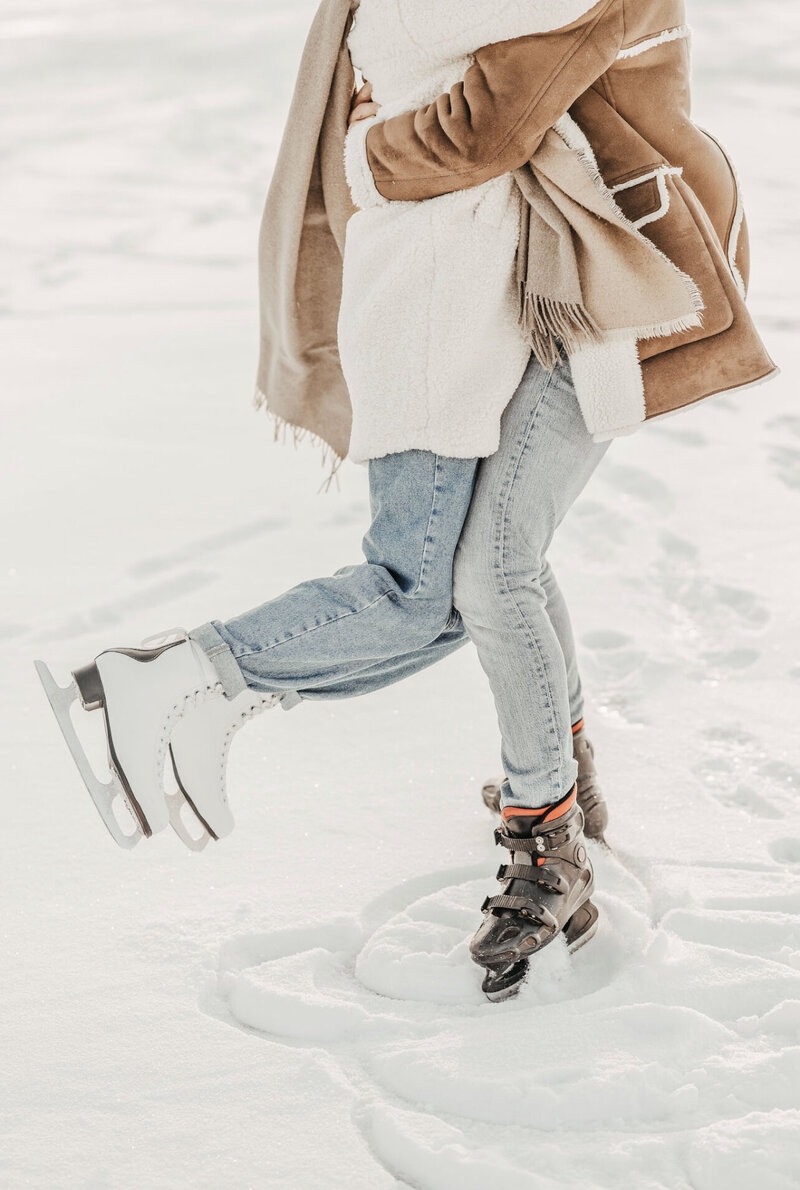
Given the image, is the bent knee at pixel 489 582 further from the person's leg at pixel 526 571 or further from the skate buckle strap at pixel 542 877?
the skate buckle strap at pixel 542 877

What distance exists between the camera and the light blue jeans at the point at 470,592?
5.27ft

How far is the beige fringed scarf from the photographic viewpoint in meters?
1.52

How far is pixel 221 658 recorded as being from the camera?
1616mm

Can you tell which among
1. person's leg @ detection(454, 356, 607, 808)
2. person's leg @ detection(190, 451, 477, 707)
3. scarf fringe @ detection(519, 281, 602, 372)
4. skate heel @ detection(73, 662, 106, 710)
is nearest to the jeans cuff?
person's leg @ detection(190, 451, 477, 707)

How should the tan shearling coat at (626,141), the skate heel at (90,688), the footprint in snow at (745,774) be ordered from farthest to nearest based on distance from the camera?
the footprint in snow at (745,774)
the skate heel at (90,688)
the tan shearling coat at (626,141)

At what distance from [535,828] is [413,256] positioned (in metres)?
0.78

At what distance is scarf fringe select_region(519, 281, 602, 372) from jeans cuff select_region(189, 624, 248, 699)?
1.83 ft

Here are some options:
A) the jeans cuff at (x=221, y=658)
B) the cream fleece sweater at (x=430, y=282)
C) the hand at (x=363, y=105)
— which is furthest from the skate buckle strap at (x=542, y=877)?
the hand at (x=363, y=105)

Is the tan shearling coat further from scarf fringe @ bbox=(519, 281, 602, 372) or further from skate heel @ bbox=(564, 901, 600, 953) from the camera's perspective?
skate heel @ bbox=(564, 901, 600, 953)

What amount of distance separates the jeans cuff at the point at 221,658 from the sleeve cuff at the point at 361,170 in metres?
0.61

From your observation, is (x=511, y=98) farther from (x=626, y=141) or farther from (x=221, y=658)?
(x=221, y=658)

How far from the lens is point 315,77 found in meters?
1.76

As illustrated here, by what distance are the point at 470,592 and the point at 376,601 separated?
127 millimetres

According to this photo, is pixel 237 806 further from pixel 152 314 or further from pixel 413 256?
pixel 152 314
